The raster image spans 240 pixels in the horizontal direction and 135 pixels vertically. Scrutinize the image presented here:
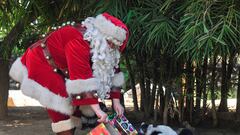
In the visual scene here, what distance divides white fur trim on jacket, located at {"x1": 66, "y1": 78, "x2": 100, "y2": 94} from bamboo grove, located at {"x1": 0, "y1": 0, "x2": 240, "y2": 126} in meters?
0.93

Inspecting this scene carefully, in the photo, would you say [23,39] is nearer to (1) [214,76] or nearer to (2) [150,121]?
(2) [150,121]

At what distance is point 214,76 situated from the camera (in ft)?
16.4

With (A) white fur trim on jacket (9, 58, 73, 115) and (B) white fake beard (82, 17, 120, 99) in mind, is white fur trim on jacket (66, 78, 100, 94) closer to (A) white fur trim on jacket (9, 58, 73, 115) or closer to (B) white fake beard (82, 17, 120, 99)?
(B) white fake beard (82, 17, 120, 99)

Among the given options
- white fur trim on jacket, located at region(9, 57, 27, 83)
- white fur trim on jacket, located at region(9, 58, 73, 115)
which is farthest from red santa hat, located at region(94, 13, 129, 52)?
white fur trim on jacket, located at region(9, 57, 27, 83)

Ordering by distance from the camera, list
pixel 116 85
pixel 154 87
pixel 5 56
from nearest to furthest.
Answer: pixel 116 85 → pixel 154 87 → pixel 5 56

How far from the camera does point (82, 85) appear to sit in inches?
124

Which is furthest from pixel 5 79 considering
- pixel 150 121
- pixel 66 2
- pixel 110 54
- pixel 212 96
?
pixel 110 54

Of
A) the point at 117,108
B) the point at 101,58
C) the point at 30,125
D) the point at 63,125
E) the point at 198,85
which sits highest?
the point at 101,58

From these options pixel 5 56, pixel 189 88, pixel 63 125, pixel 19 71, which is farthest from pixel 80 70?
pixel 5 56

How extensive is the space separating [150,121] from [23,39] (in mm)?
1839

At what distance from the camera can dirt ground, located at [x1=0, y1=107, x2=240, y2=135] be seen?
16.4 ft

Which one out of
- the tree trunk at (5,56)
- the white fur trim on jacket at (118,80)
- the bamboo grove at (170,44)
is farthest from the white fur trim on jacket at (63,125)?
the tree trunk at (5,56)

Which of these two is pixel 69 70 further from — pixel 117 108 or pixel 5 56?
pixel 5 56

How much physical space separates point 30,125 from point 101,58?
2.49m
